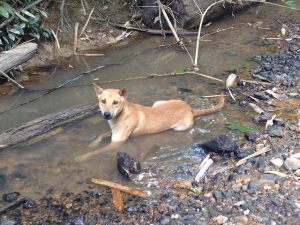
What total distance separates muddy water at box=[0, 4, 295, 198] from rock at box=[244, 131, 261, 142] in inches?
6.2

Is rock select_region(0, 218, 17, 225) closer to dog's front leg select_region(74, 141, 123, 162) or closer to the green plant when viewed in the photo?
dog's front leg select_region(74, 141, 123, 162)

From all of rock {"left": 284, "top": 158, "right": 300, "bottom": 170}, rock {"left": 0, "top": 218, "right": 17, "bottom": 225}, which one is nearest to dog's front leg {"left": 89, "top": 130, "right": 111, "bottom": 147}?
rock {"left": 0, "top": 218, "right": 17, "bottom": 225}

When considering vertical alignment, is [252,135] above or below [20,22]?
below

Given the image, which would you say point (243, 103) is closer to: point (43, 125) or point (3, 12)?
point (43, 125)

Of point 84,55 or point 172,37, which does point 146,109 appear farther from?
point 172,37

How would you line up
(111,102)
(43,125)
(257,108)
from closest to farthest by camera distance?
(111,102)
(43,125)
(257,108)

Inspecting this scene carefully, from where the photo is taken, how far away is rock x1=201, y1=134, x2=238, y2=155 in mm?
6607

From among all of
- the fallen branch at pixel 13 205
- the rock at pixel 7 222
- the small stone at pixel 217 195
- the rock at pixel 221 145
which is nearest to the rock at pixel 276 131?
the rock at pixel 221 145

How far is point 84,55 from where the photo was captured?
1041 cm

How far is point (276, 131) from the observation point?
7.01m

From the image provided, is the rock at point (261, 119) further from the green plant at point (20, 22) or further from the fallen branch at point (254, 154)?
the green plant at point (20, 22)

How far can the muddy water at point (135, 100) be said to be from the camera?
6.41 meters

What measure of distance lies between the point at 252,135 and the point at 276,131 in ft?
1.17

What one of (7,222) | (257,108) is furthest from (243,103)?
(7,222)
